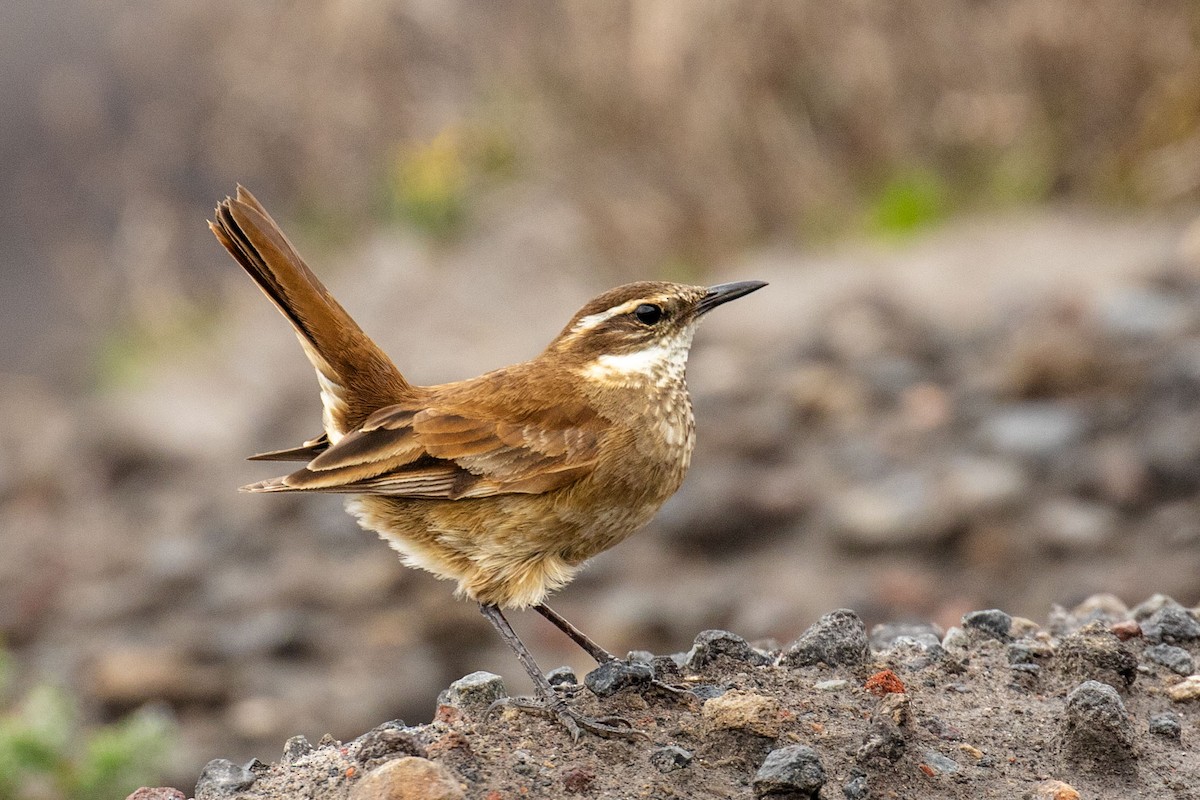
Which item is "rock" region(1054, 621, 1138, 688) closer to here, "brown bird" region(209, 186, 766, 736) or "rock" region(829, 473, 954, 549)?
"brown bird" region(209, 186, 766, 736)

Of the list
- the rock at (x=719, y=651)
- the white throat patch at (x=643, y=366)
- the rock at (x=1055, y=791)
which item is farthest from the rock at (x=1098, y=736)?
the white throat patch at (x=643, y=366)

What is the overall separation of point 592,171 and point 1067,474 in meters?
4.26

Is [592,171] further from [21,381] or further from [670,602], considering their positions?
[21,381]

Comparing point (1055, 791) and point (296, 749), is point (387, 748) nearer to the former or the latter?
point (296, 749)

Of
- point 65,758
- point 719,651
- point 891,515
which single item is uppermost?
point 891,515

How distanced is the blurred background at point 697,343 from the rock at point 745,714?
2.34 m

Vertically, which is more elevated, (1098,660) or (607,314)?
(607,314)

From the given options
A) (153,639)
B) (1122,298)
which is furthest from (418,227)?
(1122,298)

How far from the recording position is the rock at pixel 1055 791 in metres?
4.12

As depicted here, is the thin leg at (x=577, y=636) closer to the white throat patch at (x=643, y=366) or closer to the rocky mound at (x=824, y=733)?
the rocky mound at (x=824, y=733)

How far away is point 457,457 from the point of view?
5062 millimetres

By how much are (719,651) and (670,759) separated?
703mm

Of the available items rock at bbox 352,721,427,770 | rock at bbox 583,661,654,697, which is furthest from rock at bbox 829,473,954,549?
rock at bbox 352,721,427,770

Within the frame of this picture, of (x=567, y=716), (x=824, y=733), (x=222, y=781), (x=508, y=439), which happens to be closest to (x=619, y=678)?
(x=567, y=716)
